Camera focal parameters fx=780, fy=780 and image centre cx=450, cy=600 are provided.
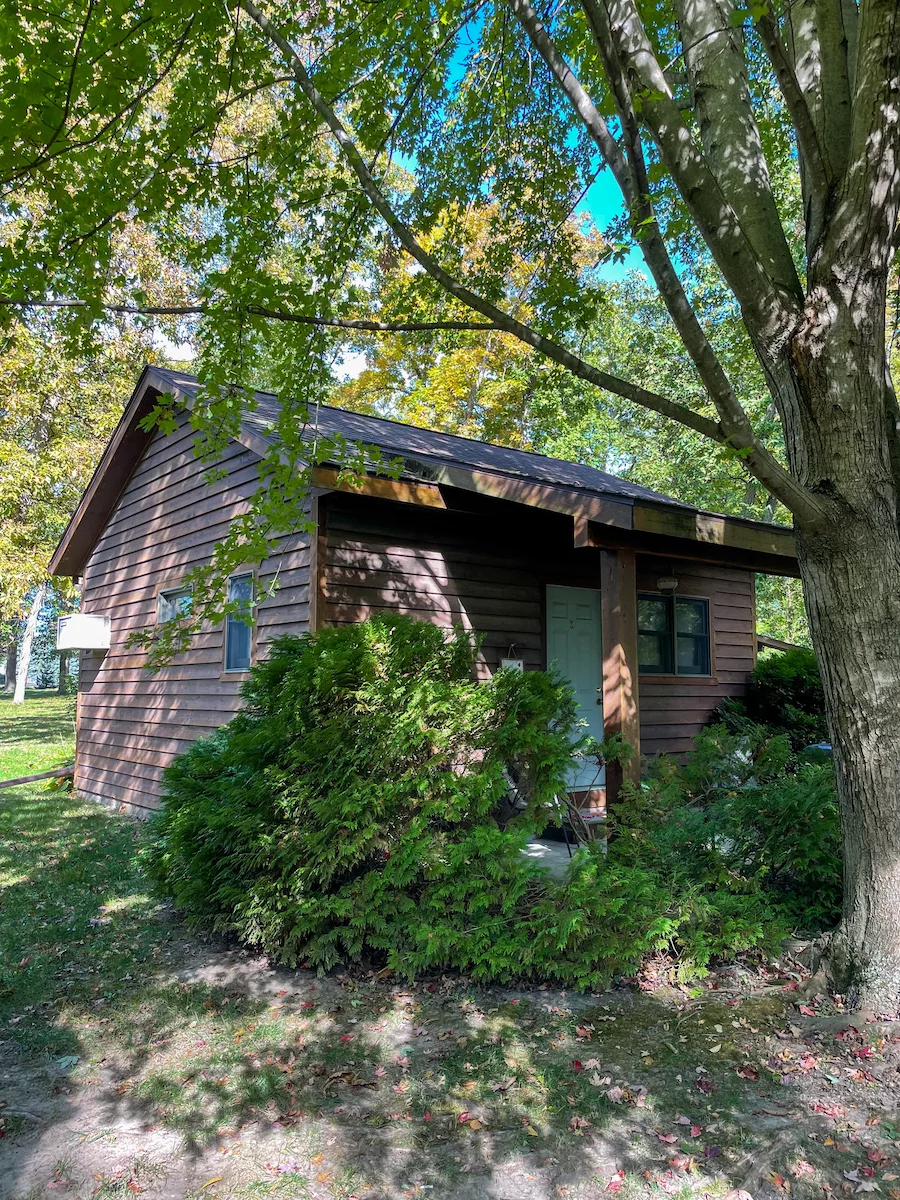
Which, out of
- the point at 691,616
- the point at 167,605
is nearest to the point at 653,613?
the point at 691,616

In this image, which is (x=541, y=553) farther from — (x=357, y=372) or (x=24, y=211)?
(x=357, y=372)

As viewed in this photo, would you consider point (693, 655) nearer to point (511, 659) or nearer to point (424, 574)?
point (511, 659)

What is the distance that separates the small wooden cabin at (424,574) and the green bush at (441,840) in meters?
1.16

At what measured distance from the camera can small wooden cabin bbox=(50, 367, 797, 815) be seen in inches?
235

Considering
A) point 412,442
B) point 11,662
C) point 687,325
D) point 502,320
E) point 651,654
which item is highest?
point 412,442

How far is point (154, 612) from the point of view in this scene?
9.66 m

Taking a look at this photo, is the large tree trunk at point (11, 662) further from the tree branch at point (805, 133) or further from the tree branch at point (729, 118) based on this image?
the tree branch at point (805, 133)

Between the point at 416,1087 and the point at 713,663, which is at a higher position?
the point at 713,663

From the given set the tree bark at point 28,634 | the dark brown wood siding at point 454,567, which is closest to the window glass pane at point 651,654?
the dark brown wood siding at point 454,567

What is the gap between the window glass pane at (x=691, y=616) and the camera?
399 inches

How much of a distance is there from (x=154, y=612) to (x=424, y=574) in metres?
4.16

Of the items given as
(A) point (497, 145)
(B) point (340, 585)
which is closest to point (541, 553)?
(B) point (340, 585)

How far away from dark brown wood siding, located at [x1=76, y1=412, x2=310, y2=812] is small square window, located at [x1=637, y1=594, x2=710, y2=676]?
4.64 m

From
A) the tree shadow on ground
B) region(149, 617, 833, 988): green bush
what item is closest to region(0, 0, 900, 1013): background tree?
region(149, 617, 833, 988): green bush
